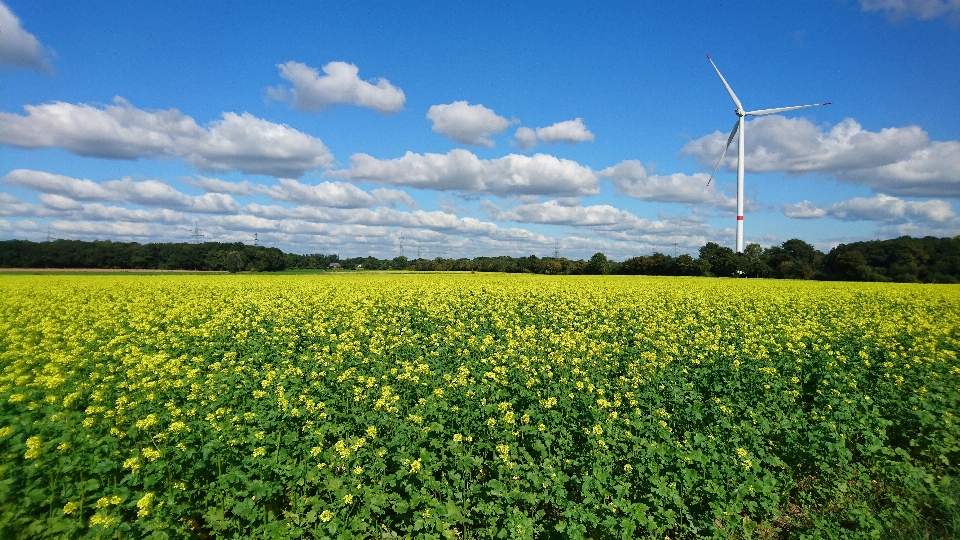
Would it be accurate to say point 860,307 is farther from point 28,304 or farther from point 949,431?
point 28,304

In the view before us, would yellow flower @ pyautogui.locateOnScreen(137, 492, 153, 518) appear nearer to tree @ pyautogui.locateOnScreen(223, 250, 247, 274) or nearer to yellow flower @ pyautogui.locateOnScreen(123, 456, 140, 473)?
yellow flower @ pyautogui.locateOnScreen(123, 456, 140, 473)

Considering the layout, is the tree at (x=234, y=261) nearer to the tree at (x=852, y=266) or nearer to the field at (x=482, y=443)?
the field at (x=482, y=443)

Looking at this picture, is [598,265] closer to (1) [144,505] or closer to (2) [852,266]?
(2) [852,266]

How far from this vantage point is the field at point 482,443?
5.97 metres

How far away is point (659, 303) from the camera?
25359 mm

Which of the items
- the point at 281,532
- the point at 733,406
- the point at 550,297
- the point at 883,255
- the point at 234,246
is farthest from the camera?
the point at 234,246

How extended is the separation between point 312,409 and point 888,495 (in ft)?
31.1

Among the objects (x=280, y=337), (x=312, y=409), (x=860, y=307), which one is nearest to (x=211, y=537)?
(x=312, y=409)

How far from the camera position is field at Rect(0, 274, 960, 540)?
19.6 ft

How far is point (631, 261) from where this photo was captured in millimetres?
83938

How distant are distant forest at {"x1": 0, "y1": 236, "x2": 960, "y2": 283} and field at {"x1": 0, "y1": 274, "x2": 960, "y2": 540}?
67550 mm

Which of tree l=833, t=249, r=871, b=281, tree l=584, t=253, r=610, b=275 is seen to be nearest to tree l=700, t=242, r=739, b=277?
tree l=833, t=249, r=871, b=281

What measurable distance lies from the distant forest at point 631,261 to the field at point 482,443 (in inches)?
2659

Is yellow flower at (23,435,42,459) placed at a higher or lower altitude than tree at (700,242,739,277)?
lower
